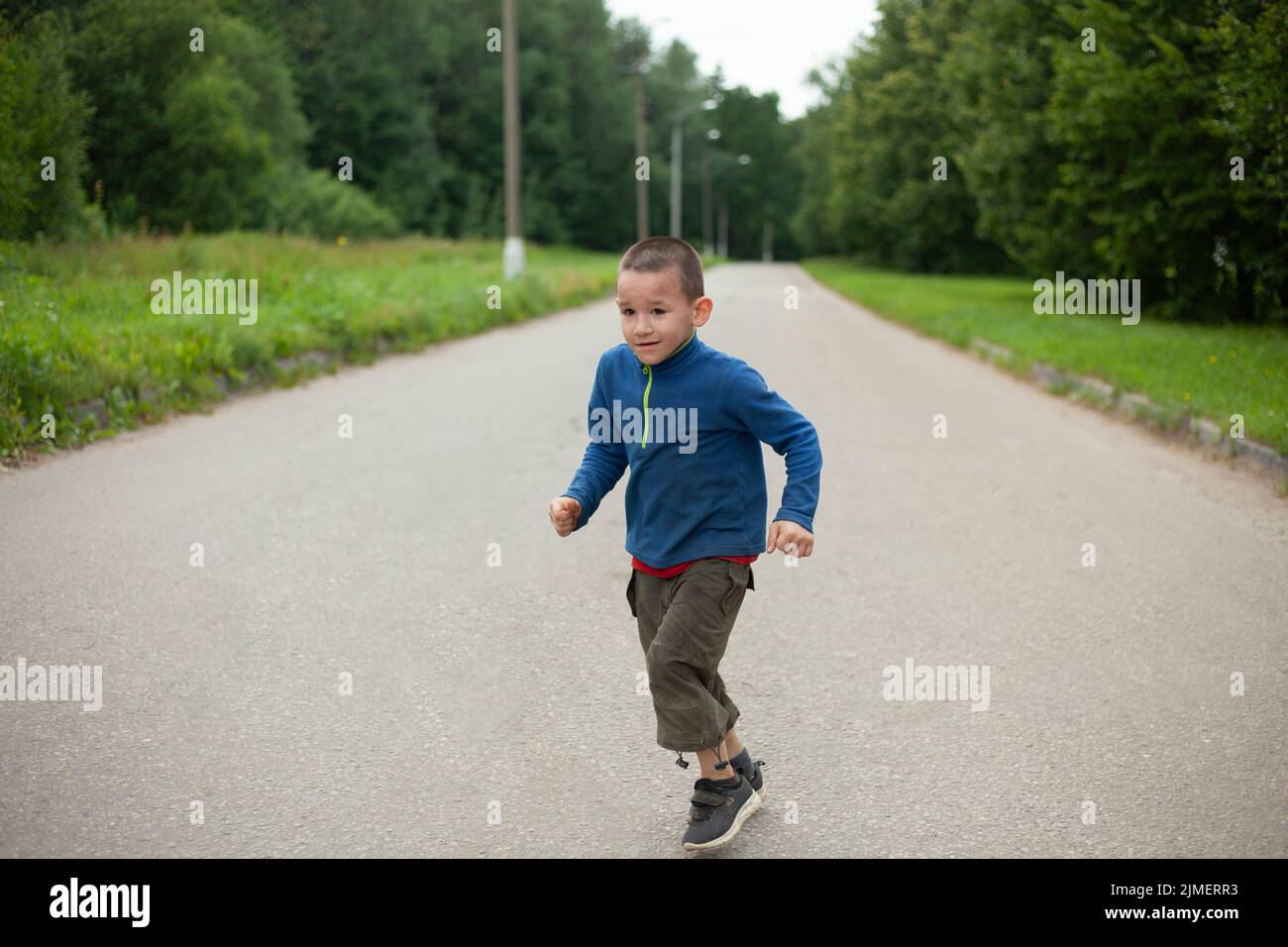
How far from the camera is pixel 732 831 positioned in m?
3.23

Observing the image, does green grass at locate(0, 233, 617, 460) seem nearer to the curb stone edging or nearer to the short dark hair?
the short dark hair

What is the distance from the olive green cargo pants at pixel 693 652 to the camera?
3148 mm

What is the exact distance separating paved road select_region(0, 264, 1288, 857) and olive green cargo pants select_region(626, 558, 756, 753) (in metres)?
0.33

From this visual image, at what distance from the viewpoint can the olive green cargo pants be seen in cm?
315

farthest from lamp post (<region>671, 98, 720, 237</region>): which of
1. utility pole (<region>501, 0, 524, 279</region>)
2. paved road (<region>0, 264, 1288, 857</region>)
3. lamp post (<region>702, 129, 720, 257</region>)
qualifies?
paved road (<region>0, 264, 1288, 857</region>)

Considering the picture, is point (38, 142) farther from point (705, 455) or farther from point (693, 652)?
point (693, 652)

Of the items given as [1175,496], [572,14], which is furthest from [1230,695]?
[572,14]

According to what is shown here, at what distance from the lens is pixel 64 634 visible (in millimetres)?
4699

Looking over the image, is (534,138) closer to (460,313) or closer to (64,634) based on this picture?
(460,313)

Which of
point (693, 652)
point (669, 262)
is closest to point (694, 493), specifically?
point (693, 652)

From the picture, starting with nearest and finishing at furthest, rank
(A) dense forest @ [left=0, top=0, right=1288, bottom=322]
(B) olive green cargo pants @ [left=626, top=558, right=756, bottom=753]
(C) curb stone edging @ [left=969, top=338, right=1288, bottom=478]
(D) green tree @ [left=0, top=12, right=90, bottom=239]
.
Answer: (B) olive green cargo pants @ [left=626, top=558, right=756, bottom=753]
(C) curb stone edging @ [left=969, top=338, right=1288, bottom=478]
(D) green tree @ [left=0, top=12, right=90, bottom=239]
(A) dense forest @ [left=0, top=0, right=1288, bottom=322]

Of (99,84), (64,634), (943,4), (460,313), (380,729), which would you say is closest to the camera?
(380,729)

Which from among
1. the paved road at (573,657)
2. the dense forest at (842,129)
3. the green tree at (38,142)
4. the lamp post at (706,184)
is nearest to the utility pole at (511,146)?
the dense forest at (842,129)

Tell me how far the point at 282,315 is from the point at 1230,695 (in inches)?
469
